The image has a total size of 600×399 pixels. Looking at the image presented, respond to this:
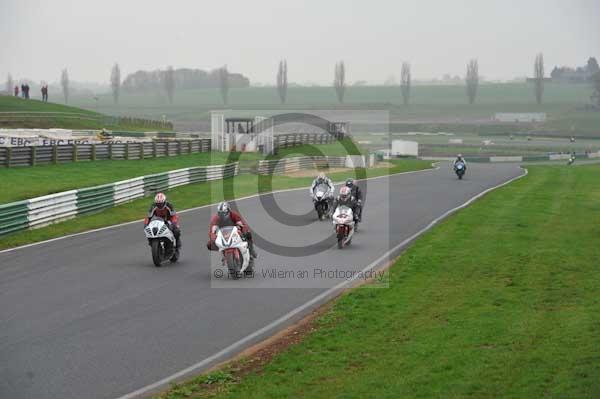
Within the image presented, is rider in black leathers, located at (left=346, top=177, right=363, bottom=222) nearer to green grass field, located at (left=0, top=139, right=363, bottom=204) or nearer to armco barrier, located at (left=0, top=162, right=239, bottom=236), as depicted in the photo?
armco barrier, located at (left=0, top=162, right=239, bottom=236)

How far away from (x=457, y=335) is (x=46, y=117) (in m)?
62.3

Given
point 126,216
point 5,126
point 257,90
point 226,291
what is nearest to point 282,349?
point 226,291

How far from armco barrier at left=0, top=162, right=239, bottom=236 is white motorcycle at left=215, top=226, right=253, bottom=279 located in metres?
8.65

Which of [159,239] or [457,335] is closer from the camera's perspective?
[457,335]

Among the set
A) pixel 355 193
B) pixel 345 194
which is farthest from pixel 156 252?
pixel 355 193

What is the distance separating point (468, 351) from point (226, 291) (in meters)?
6.58

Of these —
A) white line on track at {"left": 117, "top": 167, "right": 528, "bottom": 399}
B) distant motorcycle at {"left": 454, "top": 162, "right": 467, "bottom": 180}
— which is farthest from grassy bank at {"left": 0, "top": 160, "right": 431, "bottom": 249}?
white line on track at {"left": 117, "top": 167, "right": 528, "bottom": 399}

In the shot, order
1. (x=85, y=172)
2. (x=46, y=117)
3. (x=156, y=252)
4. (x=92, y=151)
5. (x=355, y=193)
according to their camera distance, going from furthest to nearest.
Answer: (x=46, y=117) → (x=92, y=151) → (x=85, y=172) → (x=355, y=193) → (x=156, y=252)

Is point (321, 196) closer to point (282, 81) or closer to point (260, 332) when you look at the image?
point (260, 332)

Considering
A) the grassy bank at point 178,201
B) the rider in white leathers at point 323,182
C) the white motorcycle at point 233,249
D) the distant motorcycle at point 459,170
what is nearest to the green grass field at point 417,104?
the distant motorcycle at point 459,170

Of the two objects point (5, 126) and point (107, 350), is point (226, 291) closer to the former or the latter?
point (107, 350)

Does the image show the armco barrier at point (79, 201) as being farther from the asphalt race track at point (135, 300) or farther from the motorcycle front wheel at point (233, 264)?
the motorcycle front wheel at point (233, 264)

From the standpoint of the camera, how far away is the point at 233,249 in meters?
18.2

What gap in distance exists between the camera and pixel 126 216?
30.4 metres
